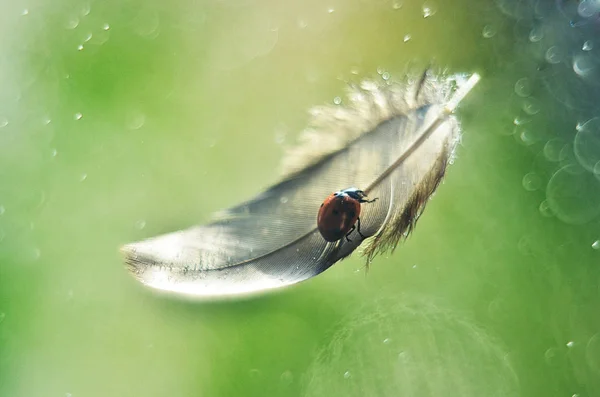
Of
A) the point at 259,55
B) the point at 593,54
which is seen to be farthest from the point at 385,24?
the point at 593,54

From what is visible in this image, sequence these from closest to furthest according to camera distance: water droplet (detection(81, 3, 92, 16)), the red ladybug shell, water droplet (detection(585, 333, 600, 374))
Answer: the red ladybug shell
water droplet (detection(585, 333, 600, 374))
water droplet (detection(81, 3, 92, 16))

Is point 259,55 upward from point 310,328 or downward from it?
upward

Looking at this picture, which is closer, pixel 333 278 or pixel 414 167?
pixel 414 167

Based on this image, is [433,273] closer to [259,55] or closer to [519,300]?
[519,300]

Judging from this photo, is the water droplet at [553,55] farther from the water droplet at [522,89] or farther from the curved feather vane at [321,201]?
the curved feather vane at [321,201]

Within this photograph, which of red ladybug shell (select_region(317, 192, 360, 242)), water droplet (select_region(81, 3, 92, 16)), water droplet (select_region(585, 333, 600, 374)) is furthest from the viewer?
water droplet (select_region(81, 3, 92, 16))

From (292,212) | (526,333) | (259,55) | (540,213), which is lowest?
(526,333)

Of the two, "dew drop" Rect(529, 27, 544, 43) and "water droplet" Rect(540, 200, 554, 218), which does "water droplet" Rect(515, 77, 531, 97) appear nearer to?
"dew drop" Rect(529, 27, 544, 43)

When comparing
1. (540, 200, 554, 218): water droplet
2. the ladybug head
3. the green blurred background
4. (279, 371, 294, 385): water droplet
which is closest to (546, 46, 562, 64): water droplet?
the green blurred background
